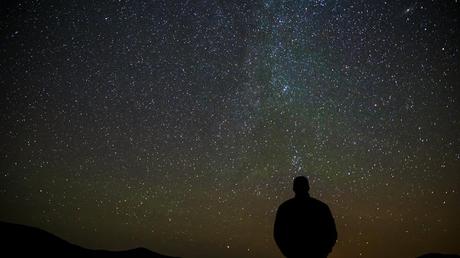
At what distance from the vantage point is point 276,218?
397 centimetres

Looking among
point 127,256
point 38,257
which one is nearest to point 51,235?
point 127,256

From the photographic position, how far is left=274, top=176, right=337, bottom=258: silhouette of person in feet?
12.0

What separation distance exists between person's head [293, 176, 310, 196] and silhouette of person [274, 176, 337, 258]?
0.22 feet

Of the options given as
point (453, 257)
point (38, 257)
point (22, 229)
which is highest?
point (22, 229)

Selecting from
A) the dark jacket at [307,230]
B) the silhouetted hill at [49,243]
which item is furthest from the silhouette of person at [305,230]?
the silhouetted hill at [49,243]

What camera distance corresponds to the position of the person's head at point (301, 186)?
3939mm

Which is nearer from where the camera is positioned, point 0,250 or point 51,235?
point 0,250

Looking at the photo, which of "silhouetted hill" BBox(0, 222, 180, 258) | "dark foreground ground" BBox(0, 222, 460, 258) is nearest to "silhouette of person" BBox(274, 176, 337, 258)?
"dark foreground ground" BBox(0, 222, 460, 258)

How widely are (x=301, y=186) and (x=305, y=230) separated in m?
0.51

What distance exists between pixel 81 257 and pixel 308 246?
38.0ft

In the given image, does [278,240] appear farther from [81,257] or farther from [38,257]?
[81,257]

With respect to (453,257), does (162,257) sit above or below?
above

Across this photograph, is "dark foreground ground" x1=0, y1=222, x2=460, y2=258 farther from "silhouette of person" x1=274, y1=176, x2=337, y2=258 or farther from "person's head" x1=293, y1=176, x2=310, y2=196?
"person's head" x1=293, y1=176, x2=310, y2=196

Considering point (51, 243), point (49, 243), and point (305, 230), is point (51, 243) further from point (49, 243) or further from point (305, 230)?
point (305, 230)
